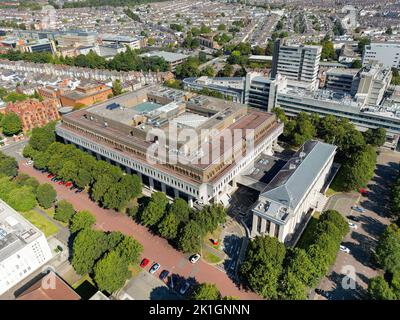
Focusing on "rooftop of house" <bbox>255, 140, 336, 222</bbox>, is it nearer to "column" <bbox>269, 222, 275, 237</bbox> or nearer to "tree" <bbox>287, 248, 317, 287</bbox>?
"column" <bbox>269, 222, 275, 237</bbox>

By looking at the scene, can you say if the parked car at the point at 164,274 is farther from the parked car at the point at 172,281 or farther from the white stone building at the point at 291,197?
the white stone building at the point at 291,197

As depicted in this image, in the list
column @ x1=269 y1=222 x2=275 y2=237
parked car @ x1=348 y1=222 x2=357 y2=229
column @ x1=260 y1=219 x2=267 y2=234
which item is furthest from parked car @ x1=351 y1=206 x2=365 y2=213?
column @ x1=260 y1=219 x2=267 y2=234

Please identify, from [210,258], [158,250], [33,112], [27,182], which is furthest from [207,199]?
[33,112]

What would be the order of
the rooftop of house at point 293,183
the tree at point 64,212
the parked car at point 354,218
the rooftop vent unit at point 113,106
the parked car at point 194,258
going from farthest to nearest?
1. the rooftop vent unit at point 113,106
2. the parked car at point 354,218
3. the tree at point 64,212
4. the rooftop of house at point 293,183
5. the parked car at point 194,258

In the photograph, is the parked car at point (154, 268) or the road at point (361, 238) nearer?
the road at point (361, 238)

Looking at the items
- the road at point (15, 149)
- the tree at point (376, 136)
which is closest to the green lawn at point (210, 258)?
the tree at point (376, 136)
